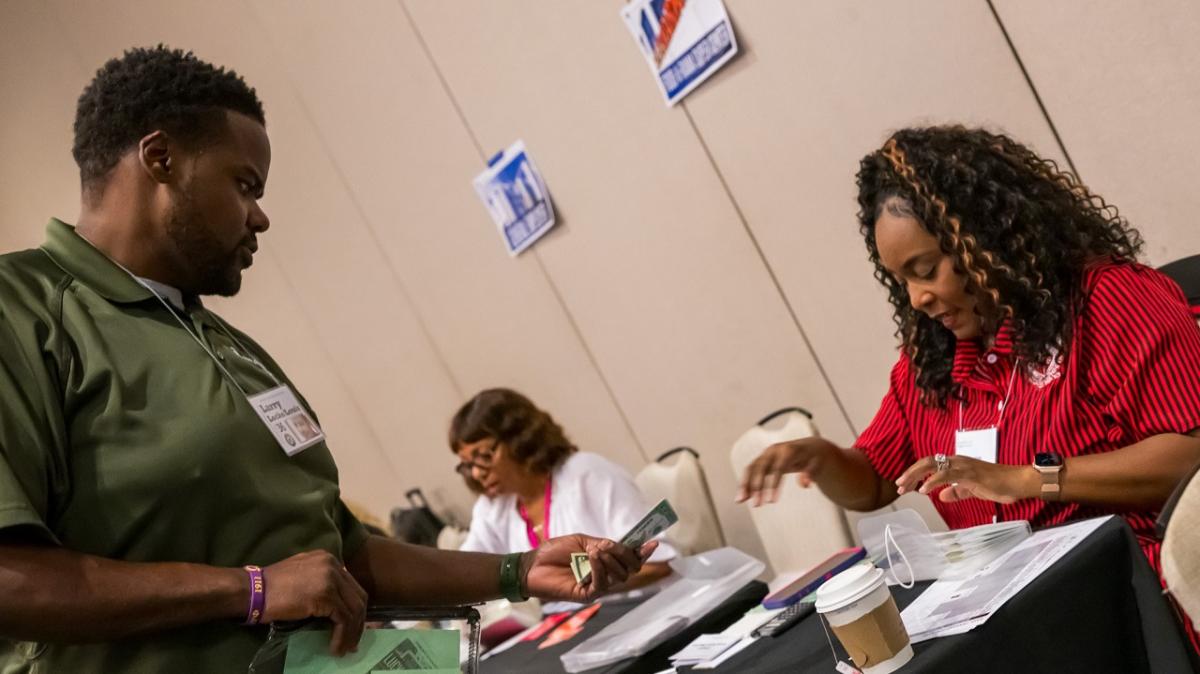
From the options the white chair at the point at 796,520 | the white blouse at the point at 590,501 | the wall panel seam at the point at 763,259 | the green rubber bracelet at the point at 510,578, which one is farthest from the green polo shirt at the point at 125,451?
the wall panel seam at the point at 763,259

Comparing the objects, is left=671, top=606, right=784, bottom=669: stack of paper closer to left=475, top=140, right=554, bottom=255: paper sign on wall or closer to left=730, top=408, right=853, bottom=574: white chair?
left=730, top=408, right=853, bottom=574: white chair

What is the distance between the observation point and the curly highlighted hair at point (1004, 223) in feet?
6.68

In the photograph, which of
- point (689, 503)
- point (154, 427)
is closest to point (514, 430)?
point (689, 503)

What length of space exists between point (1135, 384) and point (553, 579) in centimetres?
106

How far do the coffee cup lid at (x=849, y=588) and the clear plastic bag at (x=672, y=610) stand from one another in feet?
2.94

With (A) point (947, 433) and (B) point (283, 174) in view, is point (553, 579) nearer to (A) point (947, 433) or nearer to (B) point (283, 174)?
(A) point (947, 433)

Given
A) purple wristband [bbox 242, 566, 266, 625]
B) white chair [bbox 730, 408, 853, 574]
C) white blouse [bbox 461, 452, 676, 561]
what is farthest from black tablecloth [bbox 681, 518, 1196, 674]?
white blouse [bbox 461, 452, 676, 561]

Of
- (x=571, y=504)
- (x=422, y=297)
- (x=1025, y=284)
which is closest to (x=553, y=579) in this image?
(x=1025, y=284)

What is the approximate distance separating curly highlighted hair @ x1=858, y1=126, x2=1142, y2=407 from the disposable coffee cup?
801 mm

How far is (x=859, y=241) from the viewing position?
3.52 meters

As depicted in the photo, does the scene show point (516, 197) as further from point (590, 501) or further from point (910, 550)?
point (910, 550)

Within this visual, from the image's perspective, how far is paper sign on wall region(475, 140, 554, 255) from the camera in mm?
4441

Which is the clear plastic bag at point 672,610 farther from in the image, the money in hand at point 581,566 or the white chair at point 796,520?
the money in hand at point 581,566

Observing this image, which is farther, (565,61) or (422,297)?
(422,297)
